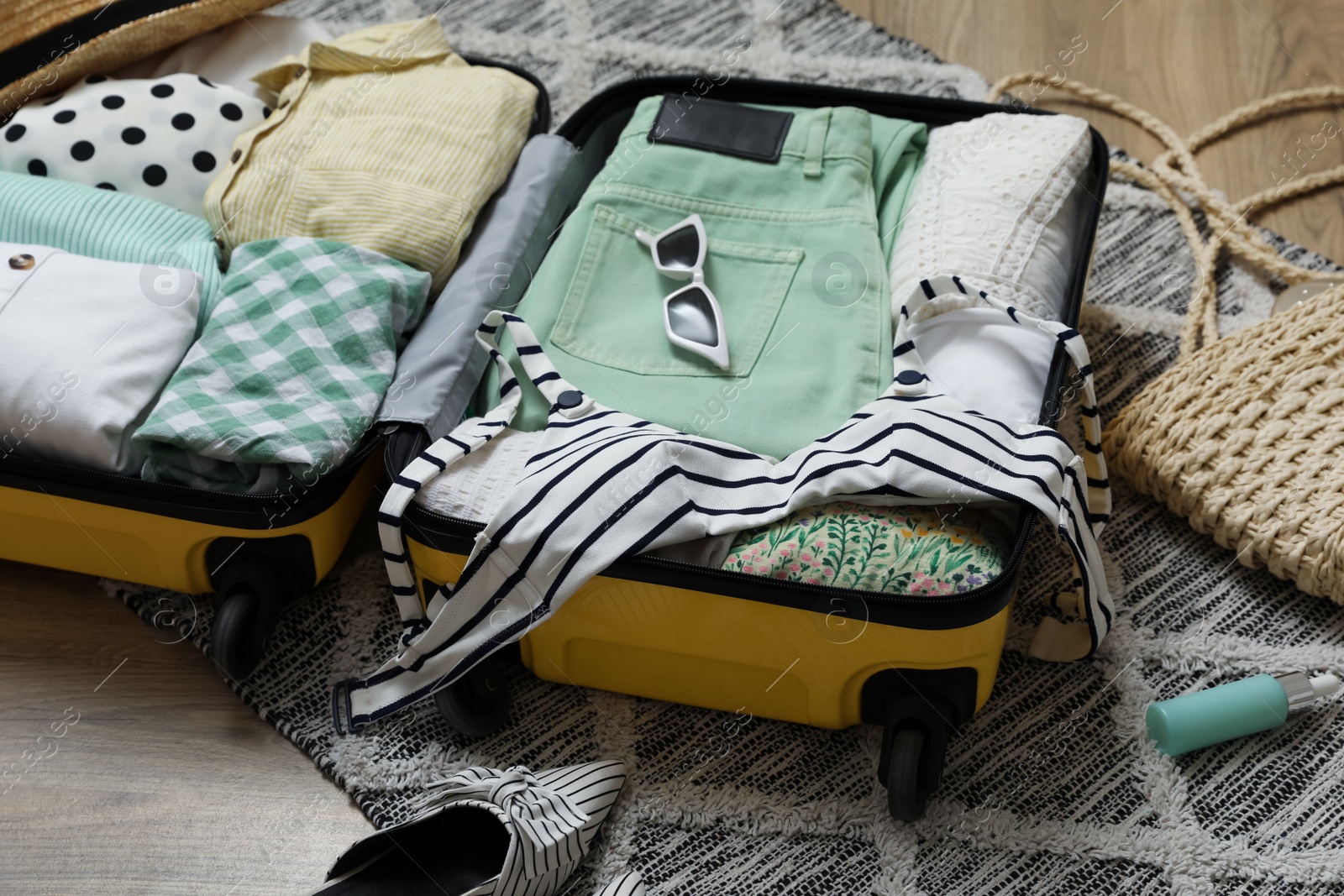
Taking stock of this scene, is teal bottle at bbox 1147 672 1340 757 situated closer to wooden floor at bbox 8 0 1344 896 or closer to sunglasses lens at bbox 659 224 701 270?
sunglasses lens at bbox 659 224 701 270

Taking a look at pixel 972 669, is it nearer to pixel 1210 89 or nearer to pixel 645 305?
pixel 645 305

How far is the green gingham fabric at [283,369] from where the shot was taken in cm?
94

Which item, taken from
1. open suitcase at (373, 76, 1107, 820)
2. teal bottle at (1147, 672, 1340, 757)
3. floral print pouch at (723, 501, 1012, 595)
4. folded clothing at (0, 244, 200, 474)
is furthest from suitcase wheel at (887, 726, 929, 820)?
folded clothing at (0, 244, 200, 474)

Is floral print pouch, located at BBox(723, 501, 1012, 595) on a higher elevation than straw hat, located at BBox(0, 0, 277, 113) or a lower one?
lower

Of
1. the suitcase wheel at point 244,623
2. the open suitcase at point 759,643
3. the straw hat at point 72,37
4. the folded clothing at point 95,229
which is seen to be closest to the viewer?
the open suitcase at point 759,643

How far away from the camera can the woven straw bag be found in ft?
3.40

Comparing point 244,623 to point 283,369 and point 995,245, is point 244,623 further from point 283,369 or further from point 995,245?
point 995,245

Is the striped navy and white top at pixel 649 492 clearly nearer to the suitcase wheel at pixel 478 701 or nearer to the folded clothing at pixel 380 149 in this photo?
the suitcase wheel at pixel 478 701

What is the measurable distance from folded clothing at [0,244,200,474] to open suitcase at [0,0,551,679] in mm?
27

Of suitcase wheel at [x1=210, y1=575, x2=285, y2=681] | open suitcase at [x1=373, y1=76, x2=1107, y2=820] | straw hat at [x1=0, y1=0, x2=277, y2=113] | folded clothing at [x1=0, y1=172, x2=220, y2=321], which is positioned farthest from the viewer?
straw hat at [x1=0, y1=0, x2=277, y2=113]

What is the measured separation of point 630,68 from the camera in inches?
62.8

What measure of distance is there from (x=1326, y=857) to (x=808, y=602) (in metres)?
0.48

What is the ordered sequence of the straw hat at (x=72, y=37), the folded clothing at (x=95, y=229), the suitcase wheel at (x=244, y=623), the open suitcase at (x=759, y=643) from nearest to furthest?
the open suitcase at (x=759, y=643), the suitcase wheel at (x=244, y=623), the folded clothing at (x=95, y=229), the straw hat at (x=72, y=37)

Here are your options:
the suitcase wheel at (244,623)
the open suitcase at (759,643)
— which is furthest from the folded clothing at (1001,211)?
the suitcase wheel at (244,623)
